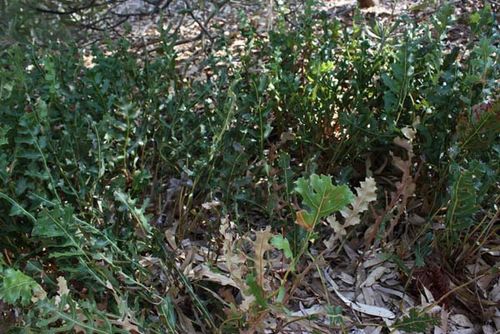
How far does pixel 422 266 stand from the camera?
1.88 m

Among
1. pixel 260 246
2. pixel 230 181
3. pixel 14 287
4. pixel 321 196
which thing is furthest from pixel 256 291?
pixel 230 181

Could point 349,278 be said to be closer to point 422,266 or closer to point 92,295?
point 422,266

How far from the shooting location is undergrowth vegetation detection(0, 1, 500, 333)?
161 centimetres

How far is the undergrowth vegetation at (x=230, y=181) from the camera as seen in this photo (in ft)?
5.28

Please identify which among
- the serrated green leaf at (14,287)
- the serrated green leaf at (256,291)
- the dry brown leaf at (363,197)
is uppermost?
the dry brown leaf at (363,197)

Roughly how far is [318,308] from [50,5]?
227cm

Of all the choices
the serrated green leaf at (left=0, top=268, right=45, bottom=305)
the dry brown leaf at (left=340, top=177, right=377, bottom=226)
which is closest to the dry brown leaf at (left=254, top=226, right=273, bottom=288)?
the dry brown leaf at (left=340, top=177, right=377, bottom=226)

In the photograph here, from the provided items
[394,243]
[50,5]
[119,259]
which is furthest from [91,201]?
[50,5]

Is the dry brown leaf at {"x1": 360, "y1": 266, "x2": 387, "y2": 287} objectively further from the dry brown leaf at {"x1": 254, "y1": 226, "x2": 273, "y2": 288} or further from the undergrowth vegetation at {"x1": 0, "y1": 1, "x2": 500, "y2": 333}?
the dry brown leaf at {"x1": 254, "y1": 226, "x2": 273, "y2": 288}

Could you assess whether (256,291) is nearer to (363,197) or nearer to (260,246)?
(260,246)

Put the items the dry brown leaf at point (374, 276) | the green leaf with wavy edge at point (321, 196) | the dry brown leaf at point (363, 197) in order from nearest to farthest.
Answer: the green leaf with wavy edge at point (321, 196)
the dry brown leaf at point (363, 197)
the dry brown leaf at point (374, 276)

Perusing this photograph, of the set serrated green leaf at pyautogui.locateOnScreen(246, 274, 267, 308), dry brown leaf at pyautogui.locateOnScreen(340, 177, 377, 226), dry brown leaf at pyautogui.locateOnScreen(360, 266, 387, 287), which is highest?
dry brown leaf at pyautogui.locateOnScreen(340, 177, 377, 226)

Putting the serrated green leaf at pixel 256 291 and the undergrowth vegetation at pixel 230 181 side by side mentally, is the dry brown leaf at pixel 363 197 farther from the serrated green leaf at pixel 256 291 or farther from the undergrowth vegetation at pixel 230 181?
the serrated green leaf at pixel 256 291

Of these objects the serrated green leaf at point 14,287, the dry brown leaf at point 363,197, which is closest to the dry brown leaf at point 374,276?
the dry brown leaf at point 363,197
